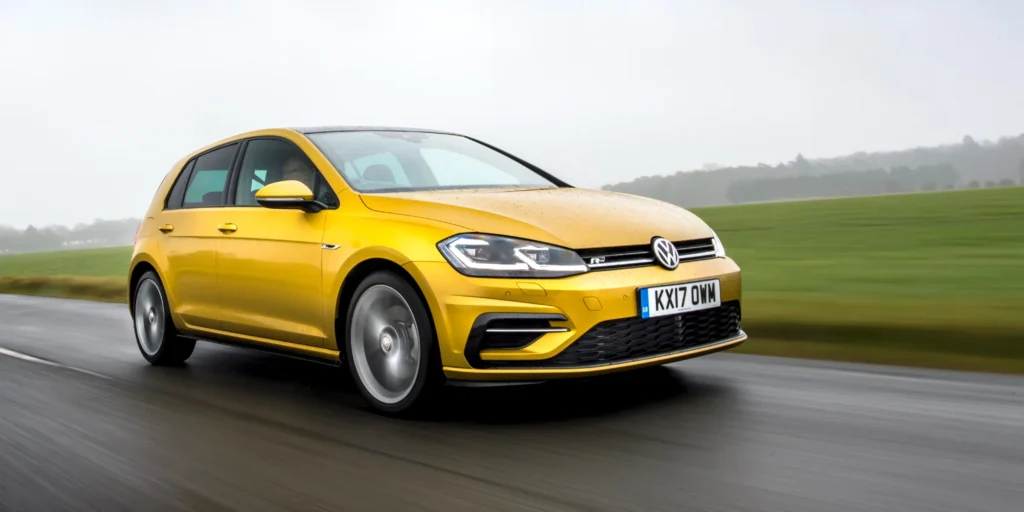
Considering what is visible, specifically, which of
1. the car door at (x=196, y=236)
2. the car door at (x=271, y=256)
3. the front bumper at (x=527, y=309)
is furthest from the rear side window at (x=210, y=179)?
the front bumper at (x=527, y=309)

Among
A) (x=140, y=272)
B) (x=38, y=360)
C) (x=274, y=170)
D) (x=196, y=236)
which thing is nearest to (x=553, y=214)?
(x=274, y=170)

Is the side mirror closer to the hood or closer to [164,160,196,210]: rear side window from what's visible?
the hood

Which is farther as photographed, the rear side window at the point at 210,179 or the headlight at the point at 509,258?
the rear side window at the point at 210,179

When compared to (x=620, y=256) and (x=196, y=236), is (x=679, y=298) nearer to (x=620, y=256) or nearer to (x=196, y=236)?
(x=620, y=256)

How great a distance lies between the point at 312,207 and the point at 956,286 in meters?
6.17

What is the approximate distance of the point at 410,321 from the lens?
4.81 meters

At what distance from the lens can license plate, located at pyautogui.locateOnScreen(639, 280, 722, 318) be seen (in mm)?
4539

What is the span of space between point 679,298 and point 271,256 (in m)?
2.25

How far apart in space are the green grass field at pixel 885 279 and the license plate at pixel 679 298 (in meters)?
1.96

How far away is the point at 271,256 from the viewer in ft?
18.4

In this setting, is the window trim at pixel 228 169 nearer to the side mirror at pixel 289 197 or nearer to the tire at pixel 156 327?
the tire at pixel 156 327

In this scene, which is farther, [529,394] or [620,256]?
[529,394]

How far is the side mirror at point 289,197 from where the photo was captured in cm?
522

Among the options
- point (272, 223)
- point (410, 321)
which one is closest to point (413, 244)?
point (410, 321)
